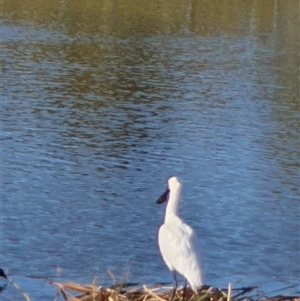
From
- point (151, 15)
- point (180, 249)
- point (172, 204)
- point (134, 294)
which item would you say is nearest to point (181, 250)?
point (180, 249)

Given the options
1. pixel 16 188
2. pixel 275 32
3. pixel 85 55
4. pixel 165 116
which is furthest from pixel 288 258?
pixel 275 32

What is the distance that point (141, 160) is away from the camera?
1527cm

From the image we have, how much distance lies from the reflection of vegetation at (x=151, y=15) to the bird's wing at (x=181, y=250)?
22.2 m

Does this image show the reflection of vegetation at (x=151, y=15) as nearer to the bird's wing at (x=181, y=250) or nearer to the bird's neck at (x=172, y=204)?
the bird's neck at (x=172, y=204)

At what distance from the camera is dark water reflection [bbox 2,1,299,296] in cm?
1139

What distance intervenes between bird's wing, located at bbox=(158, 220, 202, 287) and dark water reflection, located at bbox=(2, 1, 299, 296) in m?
0.41

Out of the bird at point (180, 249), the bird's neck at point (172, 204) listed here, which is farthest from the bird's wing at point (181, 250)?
the bird's neck at point (172, 204)

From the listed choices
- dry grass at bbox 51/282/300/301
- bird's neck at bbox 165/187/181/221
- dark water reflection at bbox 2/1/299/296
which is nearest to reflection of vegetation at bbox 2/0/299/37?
dark water reflection at bbox 2/1/299/296

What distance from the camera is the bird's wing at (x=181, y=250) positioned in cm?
734

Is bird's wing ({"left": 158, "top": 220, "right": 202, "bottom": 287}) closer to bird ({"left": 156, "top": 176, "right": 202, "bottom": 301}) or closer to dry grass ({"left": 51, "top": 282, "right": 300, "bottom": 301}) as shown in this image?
bird ({"left": 156, "top": 176, "right": 202, "bottom": 301})

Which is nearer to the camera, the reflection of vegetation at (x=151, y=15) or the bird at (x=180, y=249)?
the bird at (x=180, y=249)

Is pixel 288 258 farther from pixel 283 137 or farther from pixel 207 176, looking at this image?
pixel 283 137

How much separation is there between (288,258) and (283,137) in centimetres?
605

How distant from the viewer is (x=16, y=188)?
1353 centimetres
